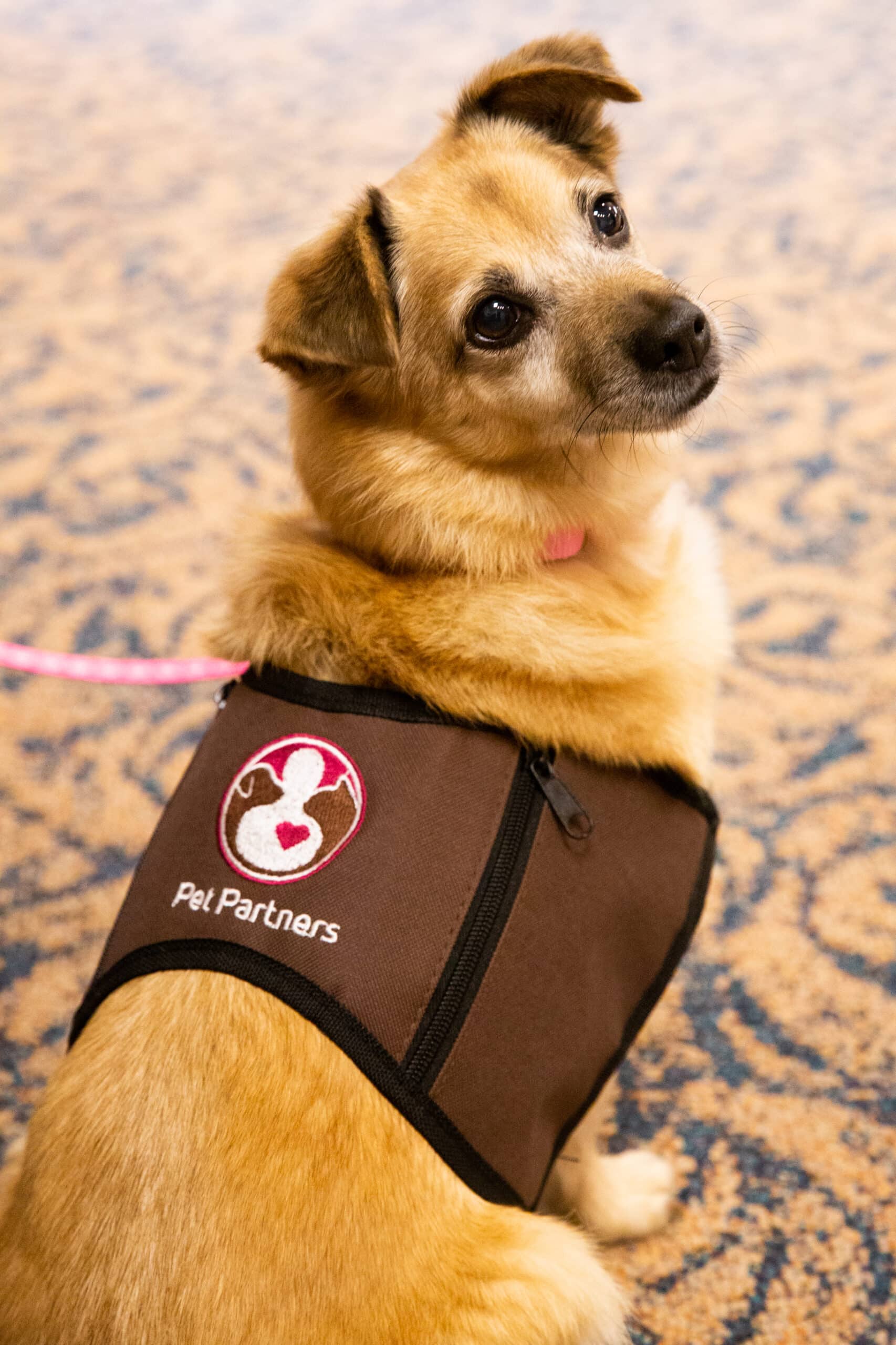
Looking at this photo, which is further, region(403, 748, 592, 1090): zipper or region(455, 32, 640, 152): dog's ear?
region(455, 32, 640, 152): dog's ear

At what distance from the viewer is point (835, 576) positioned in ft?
8.63

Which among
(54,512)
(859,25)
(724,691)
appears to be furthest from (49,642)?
(859,25)

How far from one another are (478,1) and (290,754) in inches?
258

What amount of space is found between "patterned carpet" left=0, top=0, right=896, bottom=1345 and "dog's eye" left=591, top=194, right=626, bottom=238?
0.37m

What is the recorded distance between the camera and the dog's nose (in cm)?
156

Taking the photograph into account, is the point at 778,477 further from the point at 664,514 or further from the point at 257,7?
the point at 257,7

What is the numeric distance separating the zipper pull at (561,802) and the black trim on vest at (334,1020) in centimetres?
38

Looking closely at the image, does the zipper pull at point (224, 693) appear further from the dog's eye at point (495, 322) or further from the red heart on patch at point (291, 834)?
the dog's eye at point (495, 322)

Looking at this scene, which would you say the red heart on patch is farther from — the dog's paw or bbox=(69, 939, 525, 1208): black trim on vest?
the dog's paw

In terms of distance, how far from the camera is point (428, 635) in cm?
142

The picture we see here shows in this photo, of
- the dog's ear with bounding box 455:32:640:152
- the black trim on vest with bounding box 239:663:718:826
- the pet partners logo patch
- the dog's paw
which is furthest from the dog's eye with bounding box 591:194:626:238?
the dog's paw

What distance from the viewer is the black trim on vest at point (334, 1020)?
3.80ft

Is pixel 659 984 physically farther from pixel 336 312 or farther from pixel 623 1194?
pixel 336 312

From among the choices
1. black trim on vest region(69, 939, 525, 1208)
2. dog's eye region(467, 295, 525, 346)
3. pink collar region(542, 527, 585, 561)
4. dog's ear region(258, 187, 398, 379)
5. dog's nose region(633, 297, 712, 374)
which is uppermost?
dog's nose region(633, 297, 712, 374)
